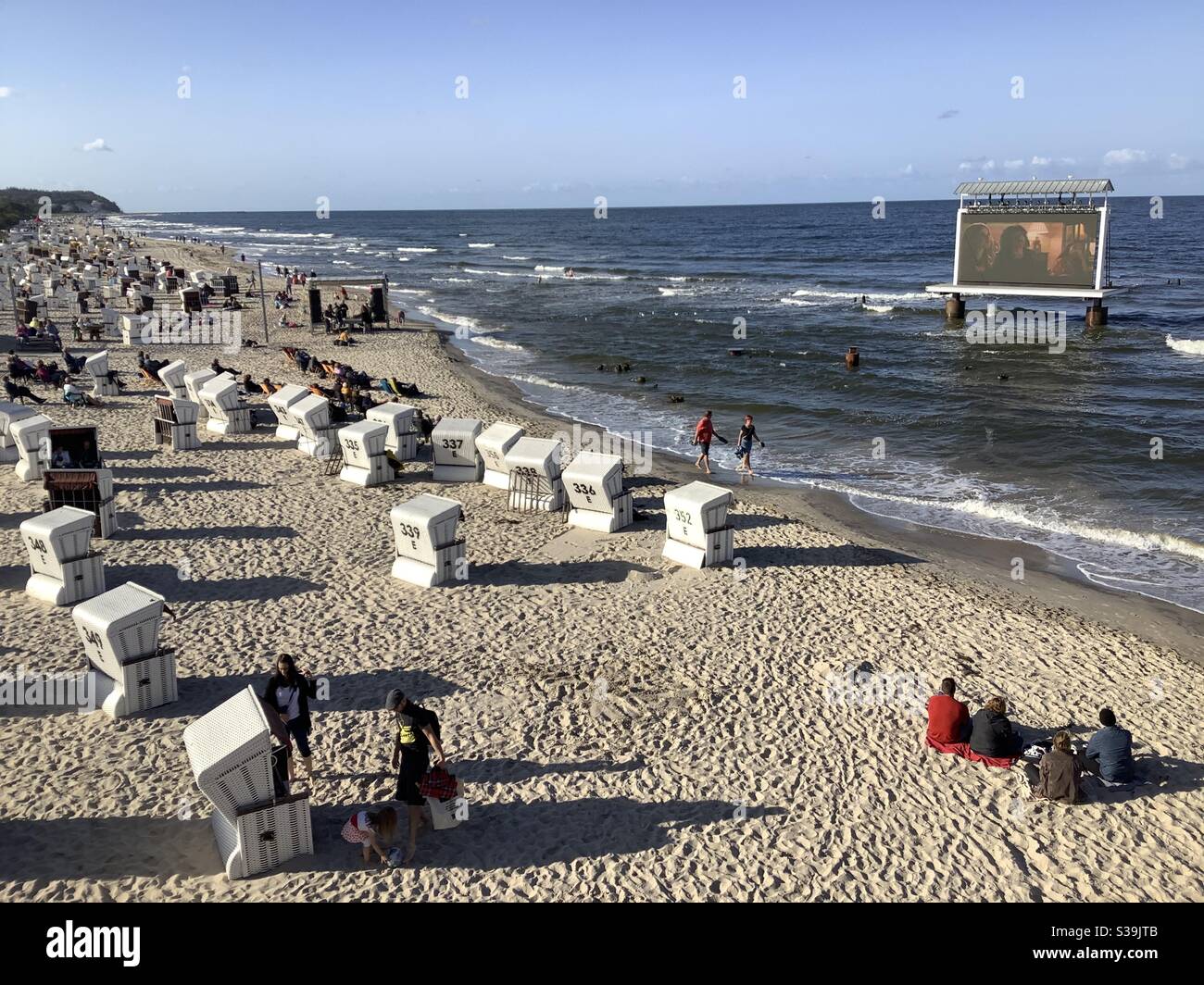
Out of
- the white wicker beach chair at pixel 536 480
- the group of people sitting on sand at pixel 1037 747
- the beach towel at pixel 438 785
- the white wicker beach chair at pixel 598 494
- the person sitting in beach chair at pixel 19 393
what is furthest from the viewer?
the person sitting in beach chair at pixel 19 393

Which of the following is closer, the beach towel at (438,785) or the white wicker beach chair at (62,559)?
the beach towel at (438,785)

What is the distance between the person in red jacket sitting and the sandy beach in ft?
0.90

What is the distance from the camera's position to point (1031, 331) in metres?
43.4

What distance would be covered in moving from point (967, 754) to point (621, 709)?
3.35 metres

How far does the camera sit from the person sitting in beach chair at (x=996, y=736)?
841 cm

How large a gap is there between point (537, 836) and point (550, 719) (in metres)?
1.88

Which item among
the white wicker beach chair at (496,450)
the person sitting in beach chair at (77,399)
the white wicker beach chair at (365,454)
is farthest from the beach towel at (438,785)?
the person sitting in beach chair at (77,399)

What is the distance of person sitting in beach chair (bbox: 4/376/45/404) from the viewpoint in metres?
20.9

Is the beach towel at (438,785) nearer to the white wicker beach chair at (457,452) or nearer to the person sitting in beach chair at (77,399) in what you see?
the white wicker beach chair at (457,452)

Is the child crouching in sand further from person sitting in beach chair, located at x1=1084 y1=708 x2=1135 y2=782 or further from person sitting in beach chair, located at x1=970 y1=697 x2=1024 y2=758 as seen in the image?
person sitting in beach chair, located at x1=1084 y1=708 x2=1135 y2=782

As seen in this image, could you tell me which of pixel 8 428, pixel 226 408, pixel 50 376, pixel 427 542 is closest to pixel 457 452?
pixel 427 542

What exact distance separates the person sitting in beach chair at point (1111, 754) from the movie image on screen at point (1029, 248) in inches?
1505

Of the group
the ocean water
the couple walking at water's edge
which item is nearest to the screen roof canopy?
the ocean water
